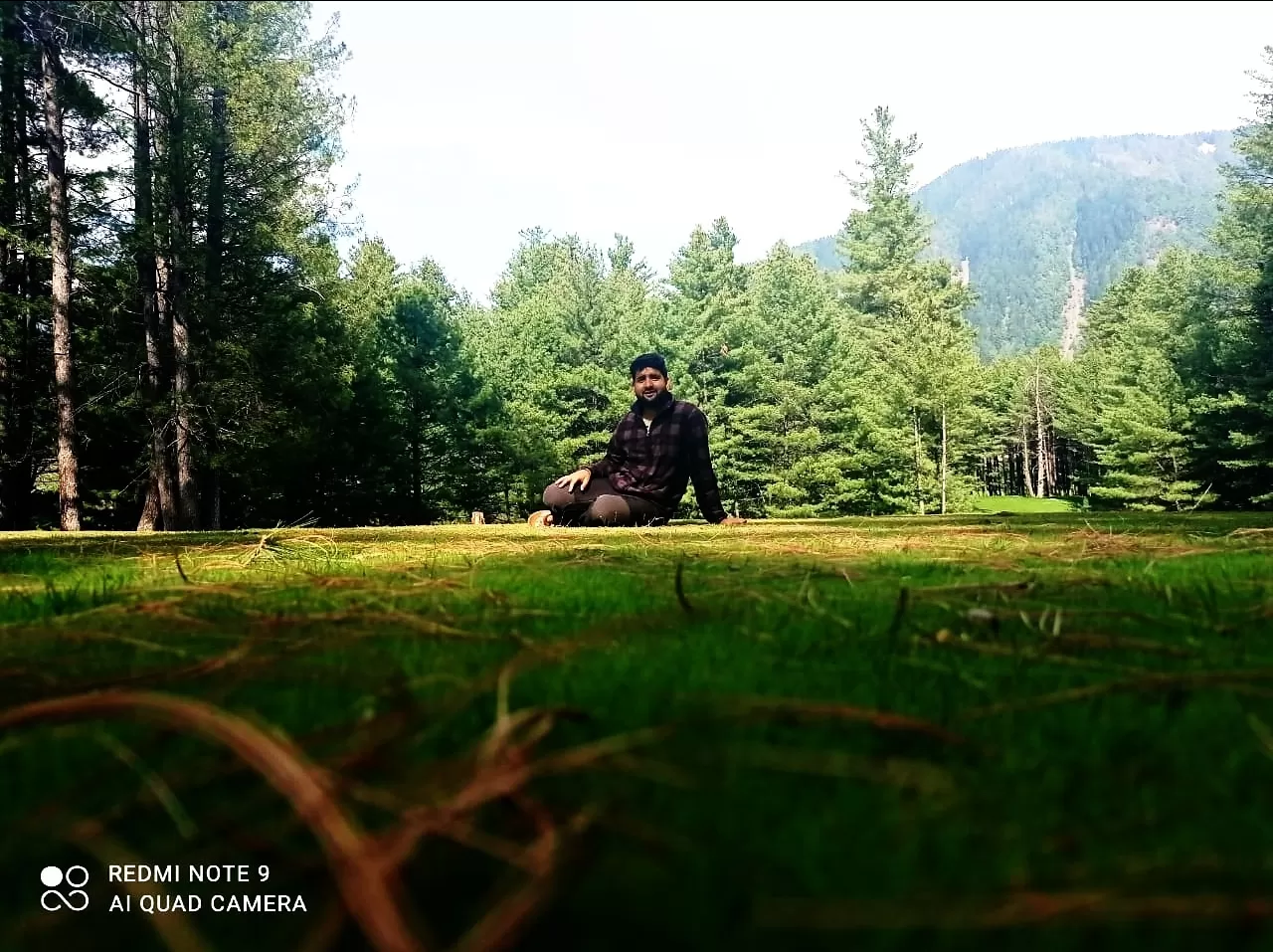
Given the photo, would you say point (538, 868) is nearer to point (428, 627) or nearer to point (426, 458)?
point (428, 627)

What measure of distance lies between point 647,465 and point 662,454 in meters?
0.18

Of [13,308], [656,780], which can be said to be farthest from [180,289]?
[656,780]

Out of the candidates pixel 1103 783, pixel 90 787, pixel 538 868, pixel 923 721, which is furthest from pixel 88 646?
pixel 1103 783

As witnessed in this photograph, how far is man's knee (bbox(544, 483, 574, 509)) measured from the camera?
24.1 ft

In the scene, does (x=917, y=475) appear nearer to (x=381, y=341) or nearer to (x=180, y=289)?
(x=381, y=341)

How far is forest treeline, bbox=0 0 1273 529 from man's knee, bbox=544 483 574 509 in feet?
30.9

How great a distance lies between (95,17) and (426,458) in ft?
57.0

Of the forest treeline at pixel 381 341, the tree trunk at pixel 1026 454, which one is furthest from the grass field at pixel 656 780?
the tree trunk at pixel 1026 454

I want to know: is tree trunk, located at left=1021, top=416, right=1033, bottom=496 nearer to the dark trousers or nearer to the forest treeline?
the forest treeline

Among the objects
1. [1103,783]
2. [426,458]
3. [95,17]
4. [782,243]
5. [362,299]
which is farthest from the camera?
[782,243]

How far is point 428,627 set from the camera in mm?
1586

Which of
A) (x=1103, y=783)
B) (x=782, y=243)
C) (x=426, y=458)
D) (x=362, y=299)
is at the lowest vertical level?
(x=1103, y=783)

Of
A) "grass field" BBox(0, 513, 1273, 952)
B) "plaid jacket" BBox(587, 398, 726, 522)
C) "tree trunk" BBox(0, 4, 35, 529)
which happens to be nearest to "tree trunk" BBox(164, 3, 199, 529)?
"tree trunk" BBox(0, 4, 35, 529)

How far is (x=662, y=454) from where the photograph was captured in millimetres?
7277
